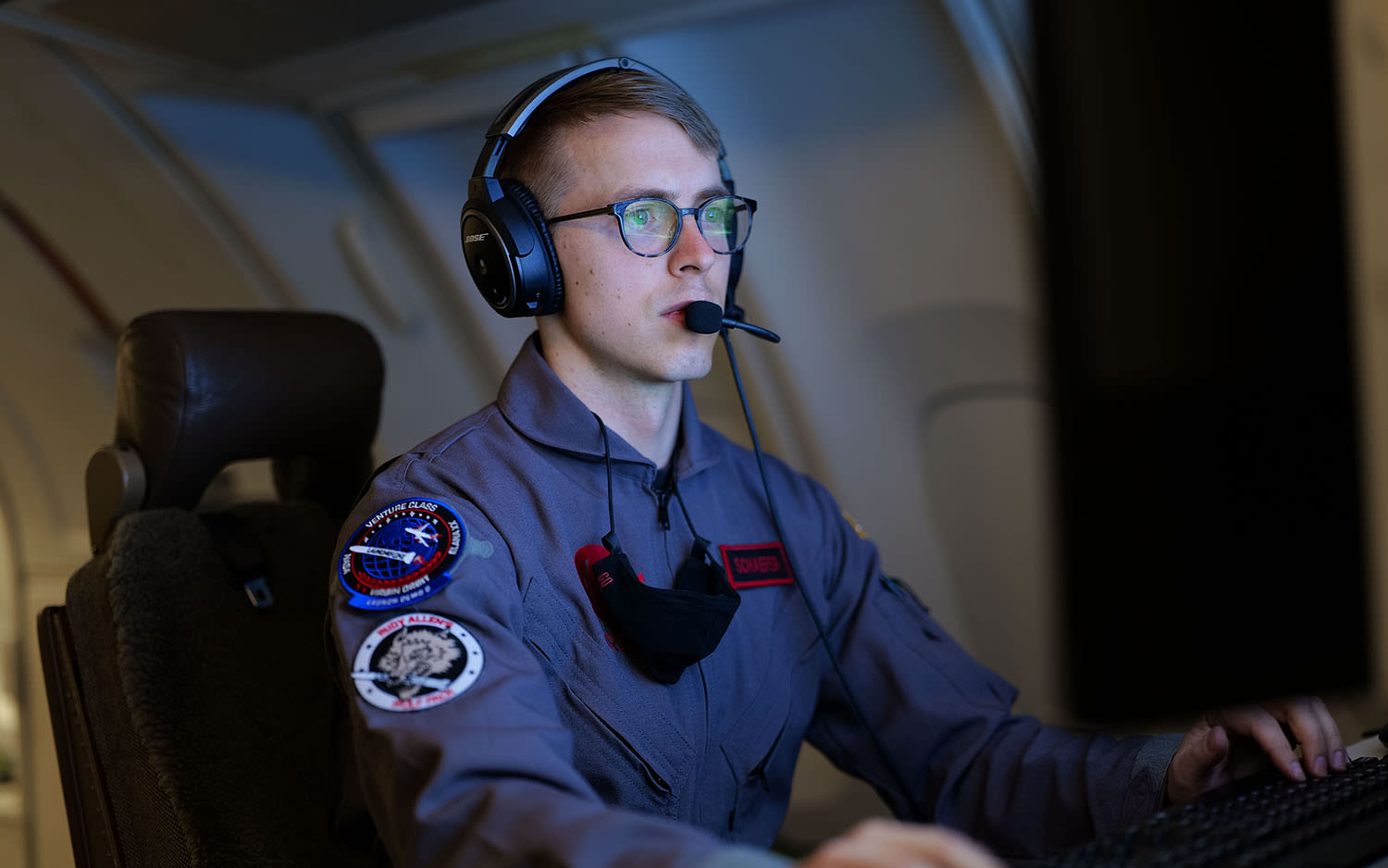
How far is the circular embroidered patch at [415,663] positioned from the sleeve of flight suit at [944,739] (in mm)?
626

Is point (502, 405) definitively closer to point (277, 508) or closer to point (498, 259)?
point (498, 259)

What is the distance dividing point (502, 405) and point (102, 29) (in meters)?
1.53

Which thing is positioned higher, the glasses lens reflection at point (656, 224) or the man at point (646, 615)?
the glasses lens reflection at point (656, 224)

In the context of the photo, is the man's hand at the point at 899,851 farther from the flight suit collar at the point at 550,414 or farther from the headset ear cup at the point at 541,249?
the headset ear cup at the point at 541,249

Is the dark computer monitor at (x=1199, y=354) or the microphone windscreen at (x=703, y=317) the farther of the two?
the microphone windscreen at (x=703, y=317)

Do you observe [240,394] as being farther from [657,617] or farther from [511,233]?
[657,617]

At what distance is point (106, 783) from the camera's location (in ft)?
4.29

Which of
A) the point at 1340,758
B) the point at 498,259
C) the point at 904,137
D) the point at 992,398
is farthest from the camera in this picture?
the point at 992,398

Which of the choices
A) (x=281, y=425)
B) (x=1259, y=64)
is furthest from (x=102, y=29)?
(x=1259, y=64)

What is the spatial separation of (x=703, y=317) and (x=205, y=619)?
0.74m

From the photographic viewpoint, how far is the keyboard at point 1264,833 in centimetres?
83

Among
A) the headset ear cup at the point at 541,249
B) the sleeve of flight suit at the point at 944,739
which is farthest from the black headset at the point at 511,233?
the sleeve of flight suit at the point at 944,739

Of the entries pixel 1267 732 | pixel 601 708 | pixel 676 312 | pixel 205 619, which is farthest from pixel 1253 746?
pixel 205 619

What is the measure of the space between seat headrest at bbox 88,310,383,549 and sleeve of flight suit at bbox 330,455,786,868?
438mm
